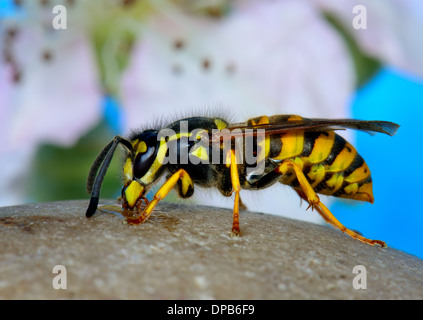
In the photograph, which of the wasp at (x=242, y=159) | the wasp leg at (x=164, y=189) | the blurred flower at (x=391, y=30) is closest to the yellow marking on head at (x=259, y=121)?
the wasp at (x=242, y=159)

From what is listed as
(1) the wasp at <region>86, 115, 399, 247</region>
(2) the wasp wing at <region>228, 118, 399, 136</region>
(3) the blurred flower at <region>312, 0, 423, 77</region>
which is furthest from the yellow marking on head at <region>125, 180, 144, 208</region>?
(3) the blurred flower at <region>312, 0, 423, 77</region>

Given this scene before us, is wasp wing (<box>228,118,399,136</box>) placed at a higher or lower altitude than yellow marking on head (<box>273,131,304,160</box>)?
higher

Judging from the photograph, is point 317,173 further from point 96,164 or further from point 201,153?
point 96,164

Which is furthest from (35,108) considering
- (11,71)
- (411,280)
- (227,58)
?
(411,280)

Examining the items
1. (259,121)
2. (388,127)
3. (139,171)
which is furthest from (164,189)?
(388,127)

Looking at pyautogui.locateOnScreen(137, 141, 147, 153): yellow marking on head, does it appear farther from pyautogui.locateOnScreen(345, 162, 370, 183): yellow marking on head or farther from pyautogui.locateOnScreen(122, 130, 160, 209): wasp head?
pyautogui.locateOnScreen(345, 162, 370, 183): yellow marking on head

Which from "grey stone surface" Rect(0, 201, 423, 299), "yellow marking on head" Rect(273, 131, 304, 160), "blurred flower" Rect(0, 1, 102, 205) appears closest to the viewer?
"grey stone surface" Rect(0, 201, 423, 299)
